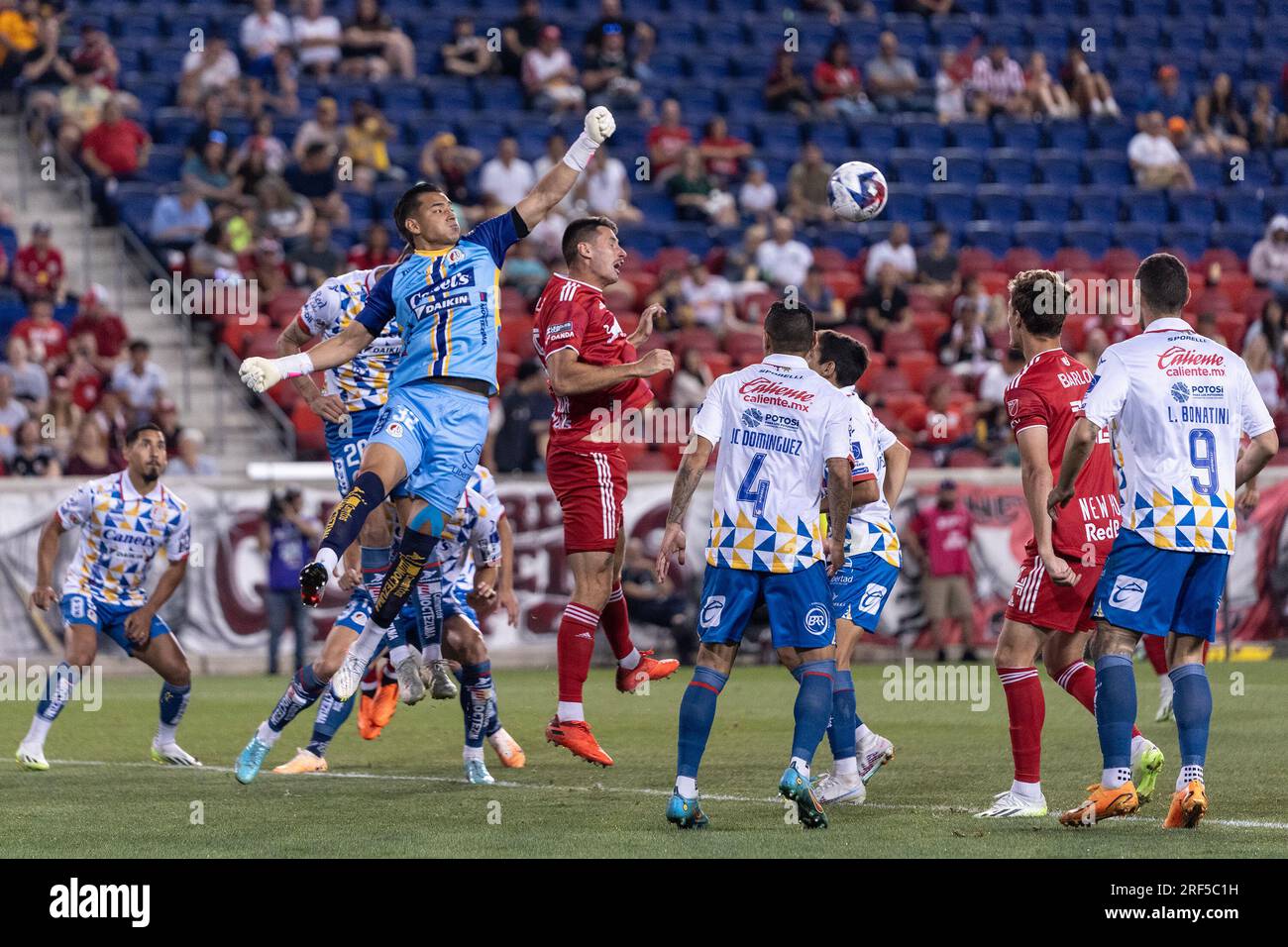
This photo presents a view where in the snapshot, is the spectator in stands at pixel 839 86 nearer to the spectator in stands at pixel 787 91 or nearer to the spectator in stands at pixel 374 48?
the spectator in stands at pixel 787 91

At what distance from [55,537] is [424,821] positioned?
468 cm

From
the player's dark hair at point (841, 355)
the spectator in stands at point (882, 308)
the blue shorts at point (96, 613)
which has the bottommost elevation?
the blue shorts at point (96, 613)

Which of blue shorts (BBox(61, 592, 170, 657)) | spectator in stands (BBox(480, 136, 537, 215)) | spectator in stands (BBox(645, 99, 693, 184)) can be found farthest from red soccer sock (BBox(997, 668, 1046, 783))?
spectator in stands (BBox(645, 99, 693, 184))

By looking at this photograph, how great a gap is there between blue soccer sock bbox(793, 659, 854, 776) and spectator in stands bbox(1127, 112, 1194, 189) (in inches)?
814

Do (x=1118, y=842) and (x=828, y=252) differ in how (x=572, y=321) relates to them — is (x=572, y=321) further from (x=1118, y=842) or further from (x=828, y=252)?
(x=828, y=252)

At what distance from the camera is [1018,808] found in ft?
29.1

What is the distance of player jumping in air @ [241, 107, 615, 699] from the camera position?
9516 millimetres

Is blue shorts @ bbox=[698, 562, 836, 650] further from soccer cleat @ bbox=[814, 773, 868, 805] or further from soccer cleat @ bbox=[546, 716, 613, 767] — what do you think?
soccer cleat @ bbox=[546, 716, 613, 767]

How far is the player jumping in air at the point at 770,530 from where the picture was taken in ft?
28.4

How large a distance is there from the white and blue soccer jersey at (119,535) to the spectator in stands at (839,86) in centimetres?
1671

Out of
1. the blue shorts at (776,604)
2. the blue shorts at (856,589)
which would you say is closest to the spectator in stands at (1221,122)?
the blue shorts at (856,589)

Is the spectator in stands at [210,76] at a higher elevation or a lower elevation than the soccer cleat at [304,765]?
higher

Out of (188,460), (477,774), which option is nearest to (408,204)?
(477,774)

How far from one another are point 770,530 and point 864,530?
5.52 feet
